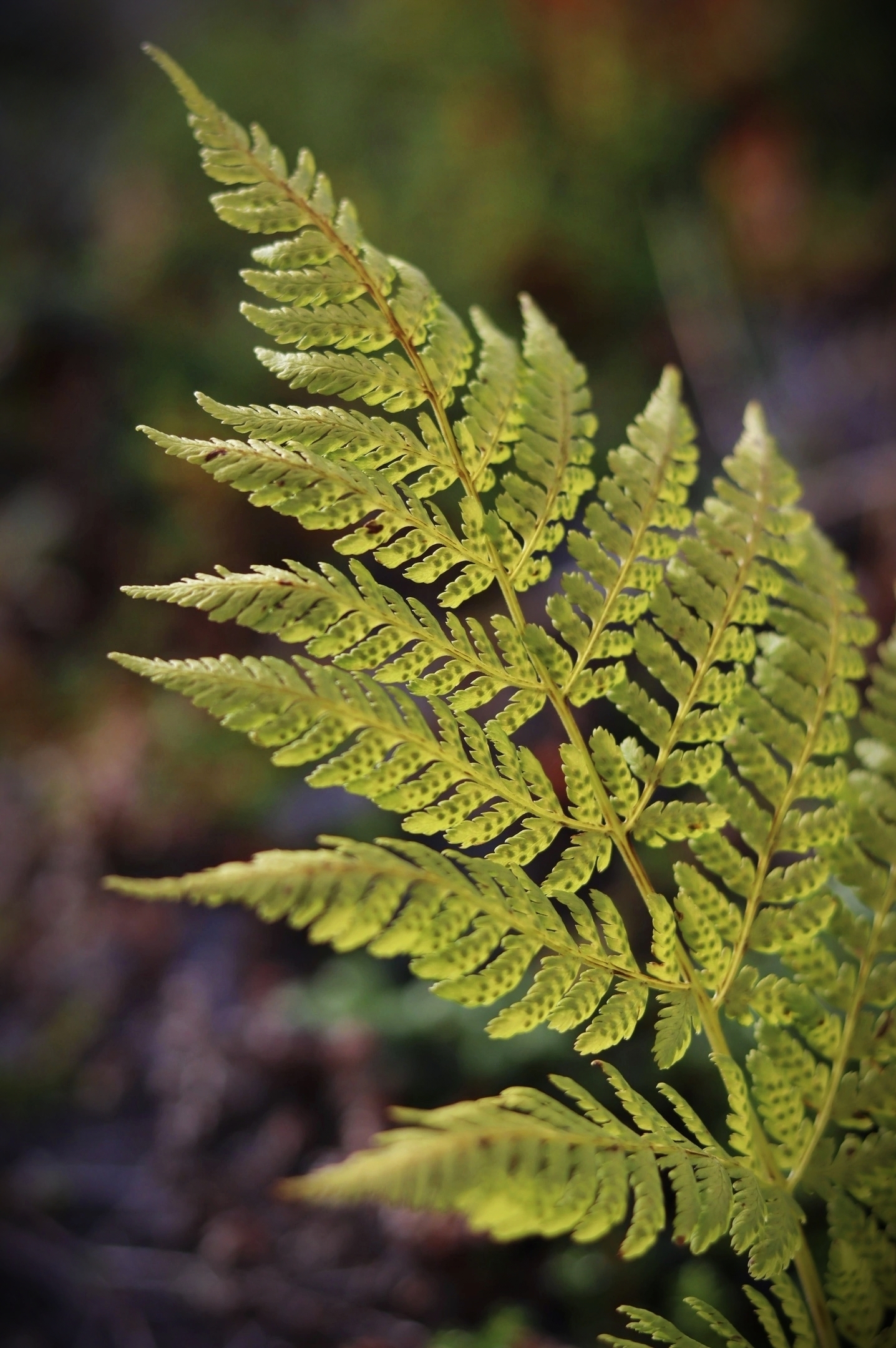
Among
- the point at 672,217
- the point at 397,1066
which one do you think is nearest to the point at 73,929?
the point at 397,1066

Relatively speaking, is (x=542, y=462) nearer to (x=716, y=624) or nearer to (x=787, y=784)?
(x=716, y=624)

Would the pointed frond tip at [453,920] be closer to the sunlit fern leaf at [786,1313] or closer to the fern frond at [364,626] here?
the fern frond at [364,626]

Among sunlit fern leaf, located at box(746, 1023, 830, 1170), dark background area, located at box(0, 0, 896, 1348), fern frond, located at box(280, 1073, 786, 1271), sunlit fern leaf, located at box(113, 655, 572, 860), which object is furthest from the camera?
A: dark background area, located at box(0, 0, 896, 1348)

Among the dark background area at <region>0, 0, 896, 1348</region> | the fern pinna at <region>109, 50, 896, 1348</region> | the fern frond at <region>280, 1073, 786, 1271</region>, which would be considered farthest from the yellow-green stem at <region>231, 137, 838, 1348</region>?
the dark background area at <region>0, 0, 896, 1348</region>

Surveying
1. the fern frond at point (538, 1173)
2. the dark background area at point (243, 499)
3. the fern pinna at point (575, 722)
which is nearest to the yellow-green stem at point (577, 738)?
the fern pinna at point (575, 722)

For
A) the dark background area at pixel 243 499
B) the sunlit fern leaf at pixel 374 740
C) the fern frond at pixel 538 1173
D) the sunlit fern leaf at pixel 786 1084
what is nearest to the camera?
the fern frond at pixel 538 1173

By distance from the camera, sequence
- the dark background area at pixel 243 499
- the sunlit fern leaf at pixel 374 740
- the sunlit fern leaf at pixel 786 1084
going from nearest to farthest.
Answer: the sunlit fern leaf at pixel 374 740 → the sunlit fern leaf at pixel 786 1084 → the dark background area at pixel 243 499

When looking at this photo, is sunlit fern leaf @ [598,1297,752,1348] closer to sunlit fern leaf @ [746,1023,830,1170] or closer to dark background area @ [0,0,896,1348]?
sunlit fern leaf @ [746,1023,830,1170]
